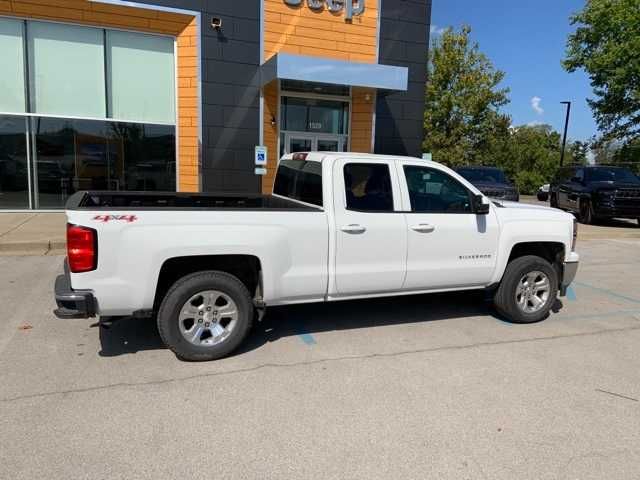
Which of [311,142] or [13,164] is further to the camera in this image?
[311,142]

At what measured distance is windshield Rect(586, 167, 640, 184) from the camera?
53.2 ft

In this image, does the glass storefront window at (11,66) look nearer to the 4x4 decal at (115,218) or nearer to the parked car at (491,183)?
the 4x4 decal at (115,218)

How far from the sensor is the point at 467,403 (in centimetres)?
373

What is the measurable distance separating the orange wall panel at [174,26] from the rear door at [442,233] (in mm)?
9474

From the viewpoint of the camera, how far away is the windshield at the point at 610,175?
1622 cm

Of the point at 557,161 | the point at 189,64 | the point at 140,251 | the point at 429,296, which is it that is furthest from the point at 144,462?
the point at 557,161

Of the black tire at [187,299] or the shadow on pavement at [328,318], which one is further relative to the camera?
the shadow on pavement at [328,318]

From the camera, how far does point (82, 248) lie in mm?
3855

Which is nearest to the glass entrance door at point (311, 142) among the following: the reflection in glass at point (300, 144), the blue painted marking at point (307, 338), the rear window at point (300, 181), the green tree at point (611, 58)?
the reflection in glass at point (300, 144)

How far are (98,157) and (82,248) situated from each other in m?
10.9

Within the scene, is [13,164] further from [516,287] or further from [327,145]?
[516,287]

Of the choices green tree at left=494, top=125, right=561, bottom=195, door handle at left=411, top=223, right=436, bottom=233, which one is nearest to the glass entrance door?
door handle at left=411, top=223, right=436, bottom=233

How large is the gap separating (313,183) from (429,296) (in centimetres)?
268

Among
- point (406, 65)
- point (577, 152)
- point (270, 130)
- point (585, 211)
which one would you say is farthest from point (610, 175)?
point (577, 152)
